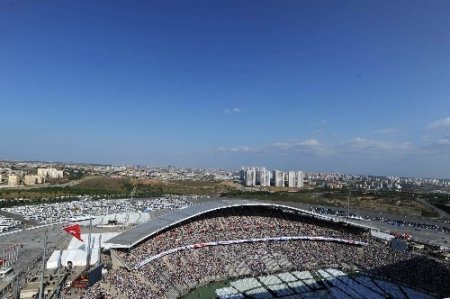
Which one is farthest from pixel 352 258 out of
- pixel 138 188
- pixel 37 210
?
pixel 138 188

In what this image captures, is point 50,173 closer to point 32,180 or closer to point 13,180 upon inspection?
point 32,180

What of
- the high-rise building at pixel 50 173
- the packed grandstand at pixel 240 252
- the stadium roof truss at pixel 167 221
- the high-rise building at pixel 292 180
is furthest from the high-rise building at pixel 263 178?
the stadium roof truss at pixel 167 221

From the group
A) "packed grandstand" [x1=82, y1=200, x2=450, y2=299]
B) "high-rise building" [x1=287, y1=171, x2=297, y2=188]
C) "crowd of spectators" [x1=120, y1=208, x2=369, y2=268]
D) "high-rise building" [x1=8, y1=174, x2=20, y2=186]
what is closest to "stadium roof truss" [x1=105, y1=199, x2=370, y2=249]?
"packed grandstand" [x1=82, y1=200, x2=450, y2=299]

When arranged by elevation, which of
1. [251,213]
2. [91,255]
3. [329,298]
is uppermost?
[251,213]

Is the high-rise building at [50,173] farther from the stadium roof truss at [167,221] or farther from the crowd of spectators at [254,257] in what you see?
the crowd of spectators at [254,257]

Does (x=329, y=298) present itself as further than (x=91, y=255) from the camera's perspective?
No

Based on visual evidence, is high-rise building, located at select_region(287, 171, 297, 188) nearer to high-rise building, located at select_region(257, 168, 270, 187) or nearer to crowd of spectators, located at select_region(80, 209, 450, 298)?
high-rise building, located at select_region(257, 168, 270, 187)

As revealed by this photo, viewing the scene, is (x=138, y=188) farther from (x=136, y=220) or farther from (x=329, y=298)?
(x=329, y=298)
